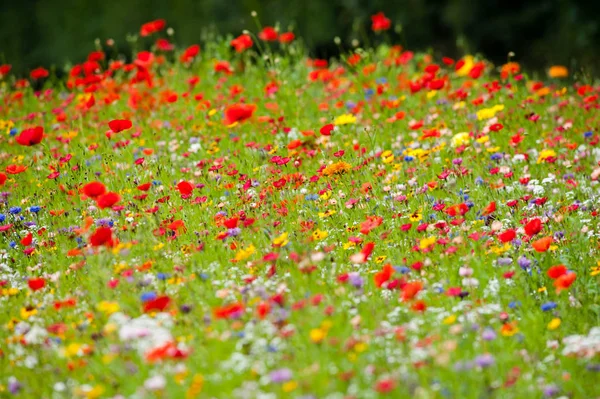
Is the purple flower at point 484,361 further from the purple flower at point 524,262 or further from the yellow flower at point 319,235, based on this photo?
the yellow flower at point 319,235

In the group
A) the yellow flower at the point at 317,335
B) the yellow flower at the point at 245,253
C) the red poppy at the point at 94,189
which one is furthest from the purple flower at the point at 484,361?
the red poppy at the point at 94,189

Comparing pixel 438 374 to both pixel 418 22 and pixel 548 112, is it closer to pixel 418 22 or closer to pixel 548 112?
pixel 548 112

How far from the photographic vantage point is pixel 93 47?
8.86 meters

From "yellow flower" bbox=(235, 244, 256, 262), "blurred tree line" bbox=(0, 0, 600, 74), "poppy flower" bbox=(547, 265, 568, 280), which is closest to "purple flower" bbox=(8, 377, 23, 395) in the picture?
"yellow flower" bbox=(235, 244, 256, 262)

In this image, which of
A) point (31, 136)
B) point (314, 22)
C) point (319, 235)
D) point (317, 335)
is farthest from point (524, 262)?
point (314, 22)

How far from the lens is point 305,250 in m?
3.39

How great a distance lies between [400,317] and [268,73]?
4214 mm

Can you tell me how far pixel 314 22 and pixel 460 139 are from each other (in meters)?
4.40

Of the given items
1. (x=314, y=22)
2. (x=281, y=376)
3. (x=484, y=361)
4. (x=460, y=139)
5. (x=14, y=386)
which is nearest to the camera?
(x=281, y=376)

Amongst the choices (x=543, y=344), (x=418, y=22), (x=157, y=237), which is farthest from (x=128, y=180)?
(x=418, y=22)

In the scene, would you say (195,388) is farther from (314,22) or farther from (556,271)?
(314,22)

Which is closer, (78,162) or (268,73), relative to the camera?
(78,162)

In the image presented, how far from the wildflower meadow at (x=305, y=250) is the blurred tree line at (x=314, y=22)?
2.59m

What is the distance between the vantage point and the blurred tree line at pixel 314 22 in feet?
28.5
